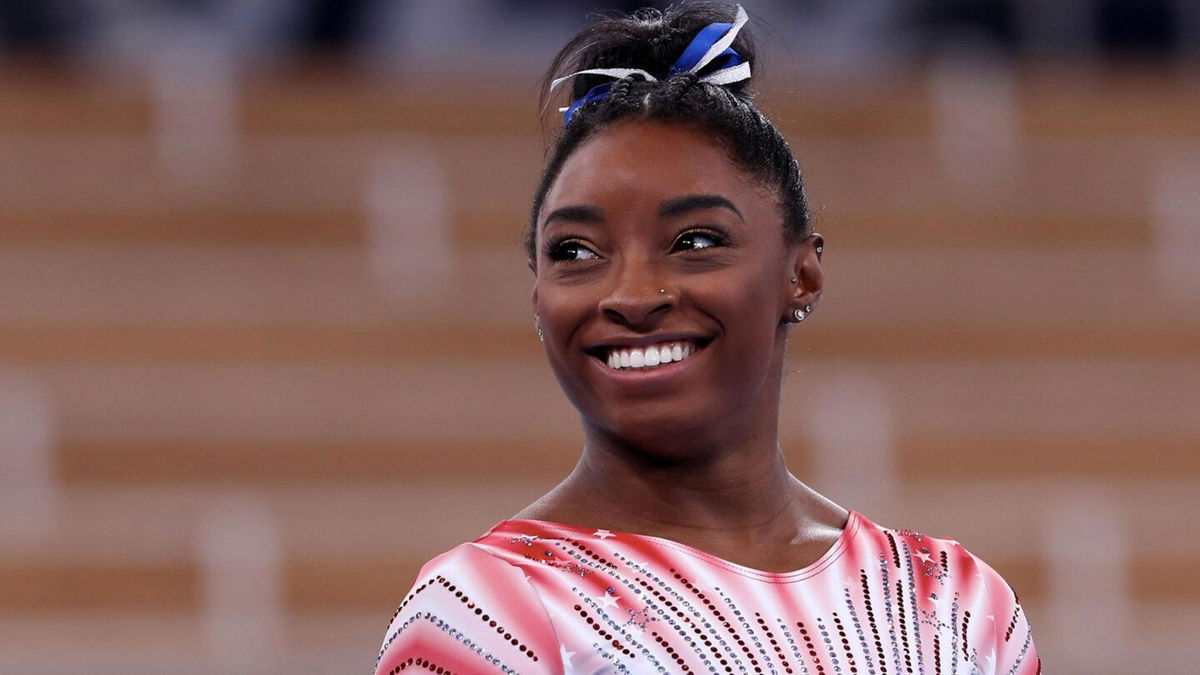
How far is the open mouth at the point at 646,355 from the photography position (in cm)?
137

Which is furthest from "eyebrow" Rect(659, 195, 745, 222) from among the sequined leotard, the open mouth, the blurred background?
the blurred background

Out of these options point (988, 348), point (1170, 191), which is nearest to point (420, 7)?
point (988, 348)

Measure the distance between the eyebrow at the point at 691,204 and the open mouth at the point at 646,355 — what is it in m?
0.10

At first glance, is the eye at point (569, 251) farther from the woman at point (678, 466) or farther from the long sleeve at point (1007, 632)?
Answer: the long sleeve at point (1007, 632)

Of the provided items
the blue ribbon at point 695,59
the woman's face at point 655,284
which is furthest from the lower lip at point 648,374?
the blue ribbon at point 695,59

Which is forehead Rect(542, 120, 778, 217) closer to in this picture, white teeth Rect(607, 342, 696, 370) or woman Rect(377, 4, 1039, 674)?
woman Rect(377, 4, 1039, 674)

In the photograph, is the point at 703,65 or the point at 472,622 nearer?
the point at 472,622

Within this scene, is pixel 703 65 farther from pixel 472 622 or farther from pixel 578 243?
pixel 472 622

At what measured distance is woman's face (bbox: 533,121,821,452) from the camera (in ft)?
4.50

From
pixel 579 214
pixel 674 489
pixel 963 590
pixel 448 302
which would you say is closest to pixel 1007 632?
pixel 963 590

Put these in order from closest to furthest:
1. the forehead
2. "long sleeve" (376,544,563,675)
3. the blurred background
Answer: "long sleeve" (376,544,563,675) < the forehead < the blurred background

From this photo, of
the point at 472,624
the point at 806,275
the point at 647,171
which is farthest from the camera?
the point at 806,275

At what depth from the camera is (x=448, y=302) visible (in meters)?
4.61

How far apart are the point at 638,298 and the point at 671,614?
0.80 ft
